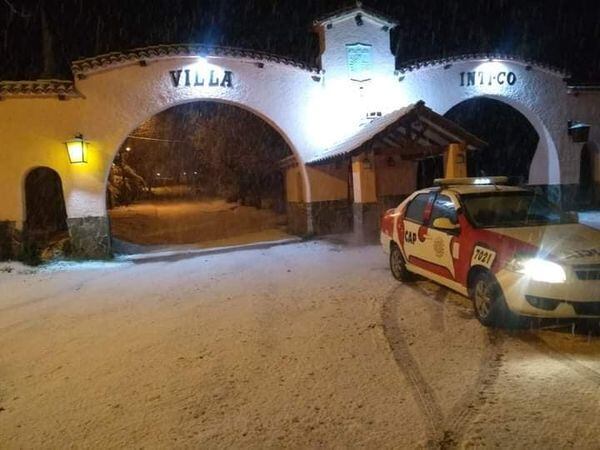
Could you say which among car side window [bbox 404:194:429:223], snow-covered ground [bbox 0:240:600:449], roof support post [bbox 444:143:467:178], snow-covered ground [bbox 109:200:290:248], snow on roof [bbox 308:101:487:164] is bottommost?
snow-covered ground [bbox 0:240:600:449]

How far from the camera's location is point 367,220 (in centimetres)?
1350

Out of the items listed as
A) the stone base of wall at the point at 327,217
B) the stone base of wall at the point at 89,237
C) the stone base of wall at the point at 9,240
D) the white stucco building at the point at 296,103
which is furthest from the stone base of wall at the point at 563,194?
the stone base of wall at the point at 9,240

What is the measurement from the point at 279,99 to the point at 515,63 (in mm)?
8212

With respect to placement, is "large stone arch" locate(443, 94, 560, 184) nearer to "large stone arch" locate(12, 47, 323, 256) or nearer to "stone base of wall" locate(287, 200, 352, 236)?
"stone base of wall" locate(287, 200, 352, 236)

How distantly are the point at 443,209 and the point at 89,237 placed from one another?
997 centimetres

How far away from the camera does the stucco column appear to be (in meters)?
13.4

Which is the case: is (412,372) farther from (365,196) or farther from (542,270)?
(365,196)

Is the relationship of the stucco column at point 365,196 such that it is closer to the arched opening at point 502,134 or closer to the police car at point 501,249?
the police car at point 501,249

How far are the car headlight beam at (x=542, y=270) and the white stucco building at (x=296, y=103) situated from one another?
768 centimetres

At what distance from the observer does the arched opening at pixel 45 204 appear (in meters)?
14.8

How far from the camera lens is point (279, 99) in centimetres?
1465

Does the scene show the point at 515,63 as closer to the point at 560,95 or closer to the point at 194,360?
the point at 560,95

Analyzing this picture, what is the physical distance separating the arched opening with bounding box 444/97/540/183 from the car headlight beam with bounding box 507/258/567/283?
14.7m

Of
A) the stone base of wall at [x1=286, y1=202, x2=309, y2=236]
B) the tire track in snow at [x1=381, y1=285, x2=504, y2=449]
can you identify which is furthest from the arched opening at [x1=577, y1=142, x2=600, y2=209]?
the tire track in snow at [x1=381, y1=285, x2=504, y2=449]
